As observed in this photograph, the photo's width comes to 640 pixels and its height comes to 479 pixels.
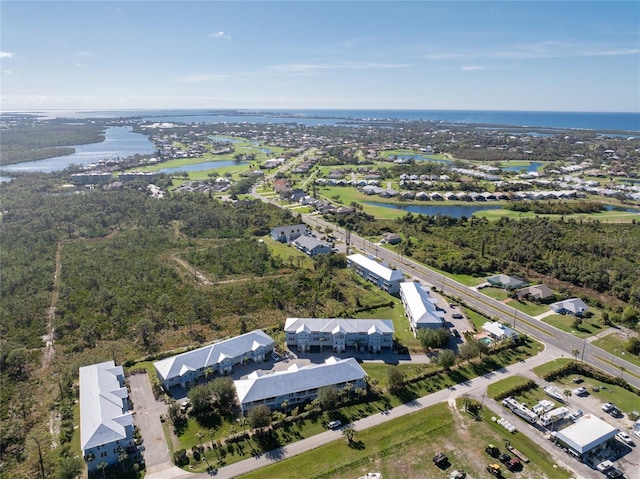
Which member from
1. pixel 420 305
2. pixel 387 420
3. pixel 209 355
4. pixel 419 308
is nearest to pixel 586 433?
pixel 387 420

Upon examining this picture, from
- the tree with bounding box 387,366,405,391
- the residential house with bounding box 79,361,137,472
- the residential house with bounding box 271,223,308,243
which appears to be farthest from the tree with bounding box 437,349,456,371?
the residential house with bounding box 271,223,308,243

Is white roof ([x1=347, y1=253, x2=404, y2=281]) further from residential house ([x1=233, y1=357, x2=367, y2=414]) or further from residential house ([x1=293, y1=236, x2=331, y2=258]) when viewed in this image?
residential house ([x1=233, y1=357, x2=367, y2=414])

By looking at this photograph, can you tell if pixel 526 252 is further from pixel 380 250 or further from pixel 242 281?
pixel 242 281

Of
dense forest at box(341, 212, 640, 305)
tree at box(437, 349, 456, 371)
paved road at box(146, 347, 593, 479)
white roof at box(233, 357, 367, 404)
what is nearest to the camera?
paved road at box(146, 347, 593, 479)

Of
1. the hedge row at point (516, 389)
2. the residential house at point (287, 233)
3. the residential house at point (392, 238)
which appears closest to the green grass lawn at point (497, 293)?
the hedge row at point (516, 389)

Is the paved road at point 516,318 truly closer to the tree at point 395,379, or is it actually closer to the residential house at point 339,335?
the residential house at point 339,335

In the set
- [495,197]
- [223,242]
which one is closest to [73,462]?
[223,242]
